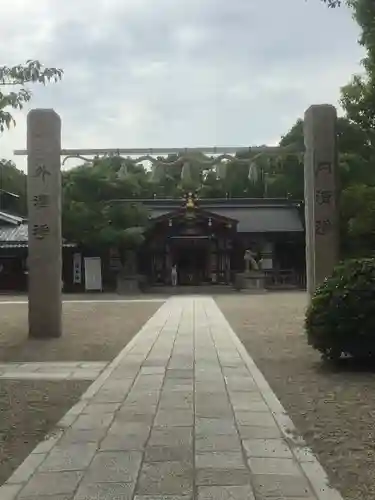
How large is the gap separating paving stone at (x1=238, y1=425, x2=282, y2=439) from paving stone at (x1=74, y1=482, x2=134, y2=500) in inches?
59.6

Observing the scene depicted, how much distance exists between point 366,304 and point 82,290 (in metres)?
25.6

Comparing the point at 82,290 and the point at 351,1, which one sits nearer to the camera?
the point at 351,1

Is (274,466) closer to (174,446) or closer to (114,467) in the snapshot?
(174,446)

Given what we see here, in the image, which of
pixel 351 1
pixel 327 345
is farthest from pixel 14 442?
pixel 351 1

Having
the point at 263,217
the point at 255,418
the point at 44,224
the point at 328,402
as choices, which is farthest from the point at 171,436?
the point at 263,217

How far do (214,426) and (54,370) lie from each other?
3944 mm

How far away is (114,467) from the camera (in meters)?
4.55

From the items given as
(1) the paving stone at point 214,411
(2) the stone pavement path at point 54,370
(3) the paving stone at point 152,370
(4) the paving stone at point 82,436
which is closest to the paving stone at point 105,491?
(4) the paving stone at point 82,436

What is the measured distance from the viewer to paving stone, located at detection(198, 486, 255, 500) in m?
3.96

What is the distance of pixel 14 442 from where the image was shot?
5.34 meters

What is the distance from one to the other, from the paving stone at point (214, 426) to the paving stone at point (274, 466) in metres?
0.78

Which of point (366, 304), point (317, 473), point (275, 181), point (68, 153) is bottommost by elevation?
point (317, 473)

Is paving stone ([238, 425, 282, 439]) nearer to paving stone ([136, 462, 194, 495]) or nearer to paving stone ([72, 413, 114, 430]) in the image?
paving stone ([136, 462, 194, 495])

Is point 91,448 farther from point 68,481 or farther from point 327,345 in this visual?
point 327,345
